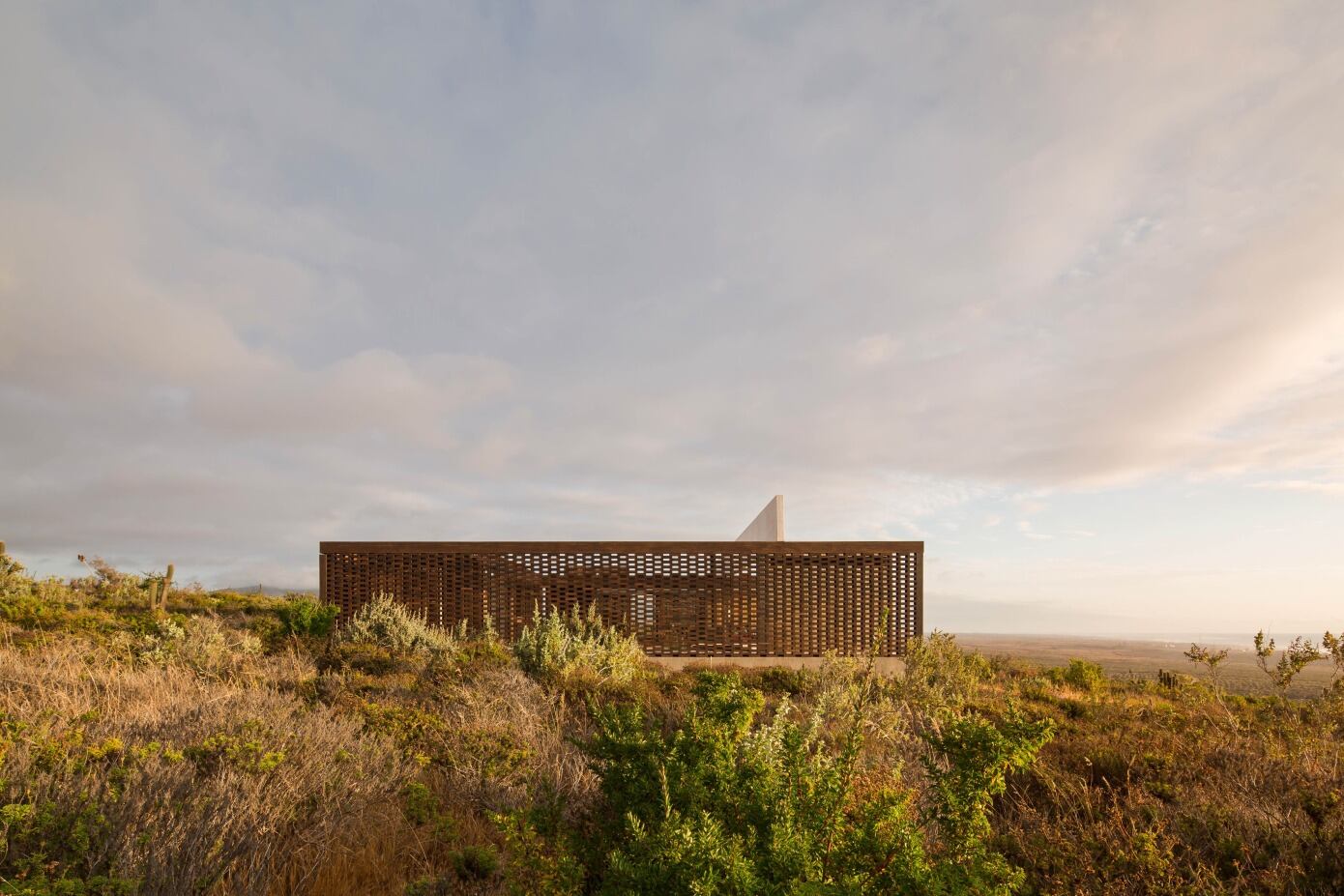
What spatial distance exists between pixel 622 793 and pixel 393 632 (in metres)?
8.23

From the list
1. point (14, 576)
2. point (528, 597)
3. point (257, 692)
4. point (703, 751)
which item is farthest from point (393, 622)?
point (703, 751)

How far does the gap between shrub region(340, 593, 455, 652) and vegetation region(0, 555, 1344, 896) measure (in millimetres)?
2847

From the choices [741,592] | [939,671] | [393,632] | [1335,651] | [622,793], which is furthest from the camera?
[741,592]

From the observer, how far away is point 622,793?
262 centimetres

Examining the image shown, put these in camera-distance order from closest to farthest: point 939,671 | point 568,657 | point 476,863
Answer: point 476,863 → point 568,657 → point 939,671

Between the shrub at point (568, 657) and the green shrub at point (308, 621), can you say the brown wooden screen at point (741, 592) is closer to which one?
the green shrub at point (308, 621)

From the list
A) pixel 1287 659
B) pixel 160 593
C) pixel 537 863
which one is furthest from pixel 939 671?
pixel 160 593

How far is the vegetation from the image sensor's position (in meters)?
2.19

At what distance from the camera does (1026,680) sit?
10523 millimetres

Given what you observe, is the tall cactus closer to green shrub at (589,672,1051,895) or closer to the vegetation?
the vegetation

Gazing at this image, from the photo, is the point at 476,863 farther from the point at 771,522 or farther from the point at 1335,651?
the point at 771,522

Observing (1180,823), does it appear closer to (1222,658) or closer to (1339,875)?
(1339,875)

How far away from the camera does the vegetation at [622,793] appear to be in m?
2.19

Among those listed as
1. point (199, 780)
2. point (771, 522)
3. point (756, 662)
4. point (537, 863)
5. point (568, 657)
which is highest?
point (771, 522)
